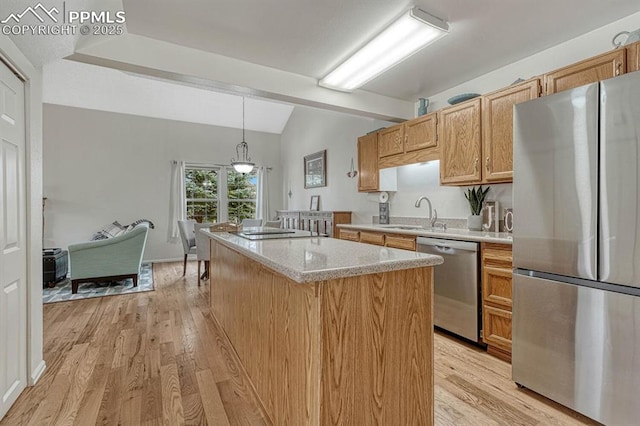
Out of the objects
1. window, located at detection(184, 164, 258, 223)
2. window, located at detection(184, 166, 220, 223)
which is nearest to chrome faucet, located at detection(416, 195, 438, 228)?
window, located at detection(184, 164, 258, 223)

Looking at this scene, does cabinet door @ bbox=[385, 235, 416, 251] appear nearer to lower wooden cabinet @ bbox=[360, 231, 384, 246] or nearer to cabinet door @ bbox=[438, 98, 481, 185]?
lower wooden cabinet @ bbox=[360, 231, 384, 246]

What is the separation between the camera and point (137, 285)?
15.1 ft

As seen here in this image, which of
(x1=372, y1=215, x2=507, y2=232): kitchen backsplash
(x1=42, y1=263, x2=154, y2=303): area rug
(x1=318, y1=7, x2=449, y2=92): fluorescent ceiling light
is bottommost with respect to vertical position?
(x1=42, y1=263, x2=154, y2=303): area rug

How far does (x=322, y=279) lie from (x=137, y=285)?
14.8 ft

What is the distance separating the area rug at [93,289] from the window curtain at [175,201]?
5.50 feet

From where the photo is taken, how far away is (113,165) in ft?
20.1

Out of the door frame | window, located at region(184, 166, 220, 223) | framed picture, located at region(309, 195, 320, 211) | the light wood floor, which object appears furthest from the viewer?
window, located at region(184, 166, 220, 223)

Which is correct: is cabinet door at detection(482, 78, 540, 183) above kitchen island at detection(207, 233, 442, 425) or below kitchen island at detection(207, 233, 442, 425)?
above

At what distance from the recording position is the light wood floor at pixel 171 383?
1720mm

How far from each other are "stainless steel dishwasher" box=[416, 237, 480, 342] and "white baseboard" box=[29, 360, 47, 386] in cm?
312

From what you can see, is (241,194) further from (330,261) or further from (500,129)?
(330,261)

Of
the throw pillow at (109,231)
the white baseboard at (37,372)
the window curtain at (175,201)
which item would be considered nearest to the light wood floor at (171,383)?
the white baseboard at (37,372)

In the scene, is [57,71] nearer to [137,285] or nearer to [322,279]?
[137,285]

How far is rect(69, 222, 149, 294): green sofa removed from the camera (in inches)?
164
